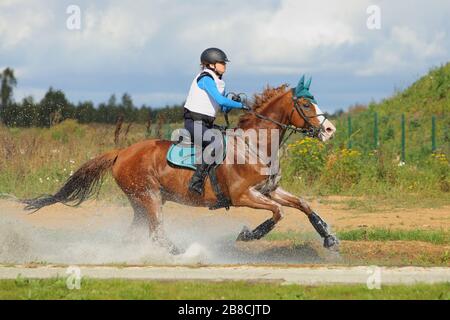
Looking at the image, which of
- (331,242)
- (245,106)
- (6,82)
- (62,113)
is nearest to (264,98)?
(245,106)

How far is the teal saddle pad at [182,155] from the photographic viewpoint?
13.5 meters

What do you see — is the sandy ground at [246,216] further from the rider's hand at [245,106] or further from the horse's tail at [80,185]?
the rider's hand at [245,106]

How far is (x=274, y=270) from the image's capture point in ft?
35.9

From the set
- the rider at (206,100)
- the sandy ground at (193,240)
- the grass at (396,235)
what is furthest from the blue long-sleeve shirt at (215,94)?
the grass at (396,235)

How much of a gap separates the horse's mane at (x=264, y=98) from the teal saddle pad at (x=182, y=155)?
2.92ft

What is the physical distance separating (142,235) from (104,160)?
152cm

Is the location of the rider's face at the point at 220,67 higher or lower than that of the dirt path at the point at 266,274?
higher

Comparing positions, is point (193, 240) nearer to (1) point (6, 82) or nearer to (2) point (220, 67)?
(2) point (220, 67)

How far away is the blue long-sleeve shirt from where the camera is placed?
12.9 metres

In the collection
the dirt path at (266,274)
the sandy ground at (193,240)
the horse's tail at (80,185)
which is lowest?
the sandy ground at (193,240)

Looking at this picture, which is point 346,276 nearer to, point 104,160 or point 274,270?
point 274,270

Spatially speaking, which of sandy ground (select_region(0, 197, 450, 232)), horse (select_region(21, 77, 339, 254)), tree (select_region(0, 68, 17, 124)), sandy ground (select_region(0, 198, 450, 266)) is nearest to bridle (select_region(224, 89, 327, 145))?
horse (select_region(21, 77, 339, 254))
